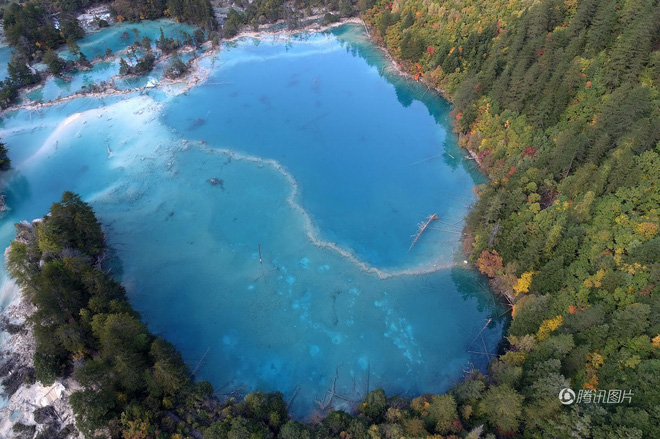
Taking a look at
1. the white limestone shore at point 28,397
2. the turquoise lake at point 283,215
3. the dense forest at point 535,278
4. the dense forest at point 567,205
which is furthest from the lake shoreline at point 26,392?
the dense forest at point 567,205

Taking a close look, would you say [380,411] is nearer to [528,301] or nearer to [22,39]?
[528,301]

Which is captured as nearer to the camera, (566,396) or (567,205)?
(566,396)

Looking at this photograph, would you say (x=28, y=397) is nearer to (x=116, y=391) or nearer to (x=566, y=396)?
(x=116, y=391)

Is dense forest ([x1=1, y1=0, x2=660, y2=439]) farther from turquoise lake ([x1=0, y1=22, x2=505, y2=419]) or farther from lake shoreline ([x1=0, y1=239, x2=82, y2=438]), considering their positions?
turquoise lake ([x1=0, y1=22, x2=505, y2=419])

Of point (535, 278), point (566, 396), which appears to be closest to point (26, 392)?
point (566, 396)

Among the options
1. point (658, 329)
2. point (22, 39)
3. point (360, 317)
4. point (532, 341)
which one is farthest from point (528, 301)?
point (22, 39)

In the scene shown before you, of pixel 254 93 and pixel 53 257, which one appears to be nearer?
pixel 53 257

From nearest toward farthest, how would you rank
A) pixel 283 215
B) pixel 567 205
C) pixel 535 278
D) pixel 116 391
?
pixel 116 391, pixel 535 278, pixel 567 205, pixel 283 215

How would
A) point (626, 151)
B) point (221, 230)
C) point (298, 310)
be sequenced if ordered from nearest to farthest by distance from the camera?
point (626, 151), point (298, 310), point (221, 230)
